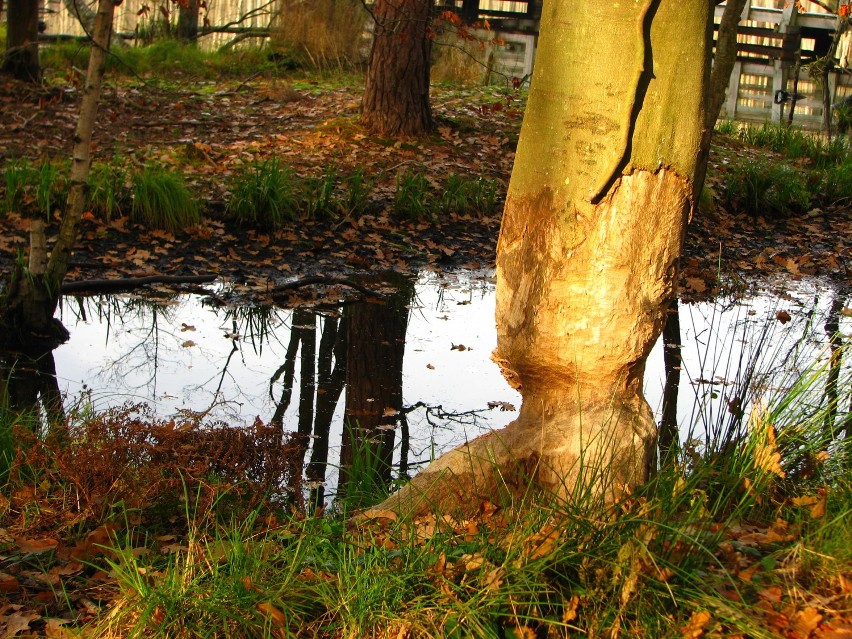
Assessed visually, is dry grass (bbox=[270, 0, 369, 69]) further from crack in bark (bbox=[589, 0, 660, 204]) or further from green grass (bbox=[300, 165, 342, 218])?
crack in bark (bbox=[589, 0, 660, 204])

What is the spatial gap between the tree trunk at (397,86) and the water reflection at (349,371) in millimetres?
4273

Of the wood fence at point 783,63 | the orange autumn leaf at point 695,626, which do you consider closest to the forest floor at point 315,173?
the orange autumn leaf at point 695,626

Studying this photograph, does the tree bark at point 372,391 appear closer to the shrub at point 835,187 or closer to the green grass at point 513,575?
the green grass at point 513,575

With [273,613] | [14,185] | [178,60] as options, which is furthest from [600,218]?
[178,60]

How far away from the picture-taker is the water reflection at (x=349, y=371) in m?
4.98

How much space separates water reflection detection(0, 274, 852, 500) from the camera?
4981 millimetres

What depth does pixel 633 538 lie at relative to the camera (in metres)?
2.58

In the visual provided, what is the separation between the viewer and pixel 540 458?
11.8 feet

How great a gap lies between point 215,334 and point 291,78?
9955 millimetres

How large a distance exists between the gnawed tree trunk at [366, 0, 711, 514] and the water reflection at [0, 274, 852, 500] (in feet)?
2.32

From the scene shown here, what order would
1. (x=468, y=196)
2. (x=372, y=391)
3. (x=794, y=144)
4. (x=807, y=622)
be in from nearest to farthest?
(x=807, y=622) → (x=372, y=391) → (x=468, y=196) → (x=794, y=144)

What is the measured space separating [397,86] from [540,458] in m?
8.88

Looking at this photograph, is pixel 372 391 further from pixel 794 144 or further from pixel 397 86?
pixel 794 144

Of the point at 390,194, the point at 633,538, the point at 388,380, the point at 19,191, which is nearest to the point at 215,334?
the point at 388,380
